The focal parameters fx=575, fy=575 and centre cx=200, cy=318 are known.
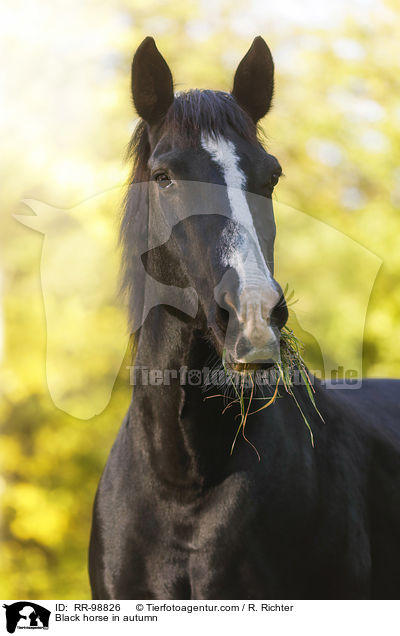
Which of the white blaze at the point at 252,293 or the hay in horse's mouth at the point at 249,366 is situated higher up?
the white blaze at the point at 252,293

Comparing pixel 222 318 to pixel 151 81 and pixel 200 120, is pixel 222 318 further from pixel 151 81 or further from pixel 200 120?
pixel 151 81

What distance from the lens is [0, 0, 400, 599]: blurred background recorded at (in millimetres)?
5855

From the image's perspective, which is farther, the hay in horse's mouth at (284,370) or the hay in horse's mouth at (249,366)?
the hay in horse's mouth at (284,370)

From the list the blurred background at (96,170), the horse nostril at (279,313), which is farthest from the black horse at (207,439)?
the blurred background at (96,170)

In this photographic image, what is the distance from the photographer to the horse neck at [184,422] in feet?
7.05

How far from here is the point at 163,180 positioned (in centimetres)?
214

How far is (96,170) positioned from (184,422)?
4253 millimetres

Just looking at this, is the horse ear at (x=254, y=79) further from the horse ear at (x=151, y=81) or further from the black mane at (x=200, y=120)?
the horse ear at (x=151, y=81)
